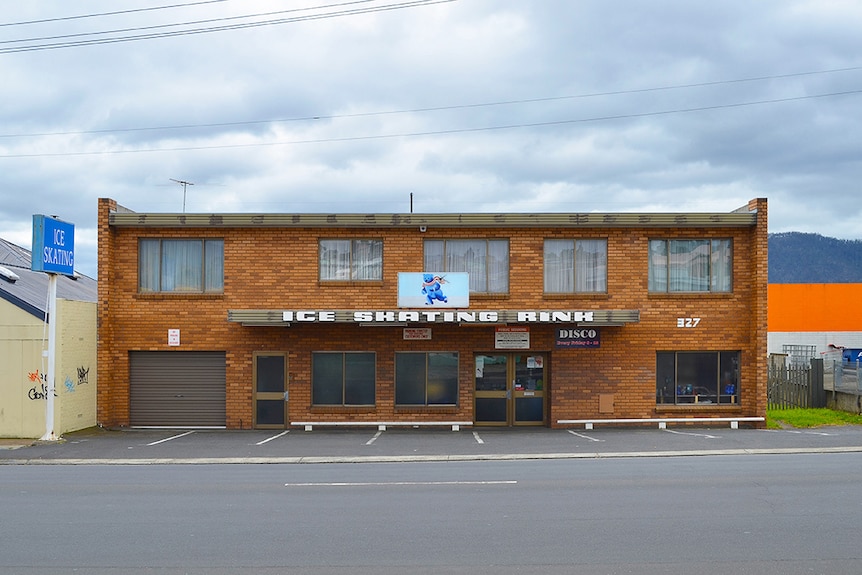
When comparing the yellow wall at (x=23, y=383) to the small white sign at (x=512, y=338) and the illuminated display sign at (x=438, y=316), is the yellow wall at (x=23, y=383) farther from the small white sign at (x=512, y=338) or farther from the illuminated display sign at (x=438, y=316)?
the small white sign at (x=512, y=338)

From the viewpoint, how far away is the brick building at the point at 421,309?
22.6m

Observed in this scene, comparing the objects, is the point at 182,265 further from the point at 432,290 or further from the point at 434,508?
the point at 434,508

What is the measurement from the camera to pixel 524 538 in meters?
9.55

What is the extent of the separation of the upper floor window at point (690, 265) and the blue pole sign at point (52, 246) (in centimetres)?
1511

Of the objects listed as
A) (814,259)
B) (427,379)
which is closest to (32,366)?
(427,379)

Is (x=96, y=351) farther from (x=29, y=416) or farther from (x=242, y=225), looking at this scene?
(x=242, y=225)

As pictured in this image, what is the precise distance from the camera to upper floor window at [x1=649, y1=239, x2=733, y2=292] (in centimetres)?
2297

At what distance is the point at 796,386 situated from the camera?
2781cm

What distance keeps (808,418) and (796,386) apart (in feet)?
11.8

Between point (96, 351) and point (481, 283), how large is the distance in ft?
34.4

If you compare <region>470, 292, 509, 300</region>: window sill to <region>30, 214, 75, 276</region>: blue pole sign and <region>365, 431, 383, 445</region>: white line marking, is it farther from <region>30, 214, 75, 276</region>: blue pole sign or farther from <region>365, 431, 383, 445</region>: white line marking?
<region>30, 214, 75, 276</region>: blue pole sign

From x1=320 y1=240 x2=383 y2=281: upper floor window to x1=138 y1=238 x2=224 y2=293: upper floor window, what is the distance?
285 cm

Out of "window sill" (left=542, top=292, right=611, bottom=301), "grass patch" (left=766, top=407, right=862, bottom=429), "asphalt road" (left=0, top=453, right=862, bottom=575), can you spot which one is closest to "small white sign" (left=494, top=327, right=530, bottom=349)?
"window sill" (left=542, top=292, right=611, bottom=301)

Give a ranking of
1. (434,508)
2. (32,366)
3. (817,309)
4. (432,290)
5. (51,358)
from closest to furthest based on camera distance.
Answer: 1. (434,508)
2. (51,358)
3. (32,366)
4. (432,290)
5. (817,309)
